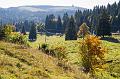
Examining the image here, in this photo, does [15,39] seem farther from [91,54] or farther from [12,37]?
[91,54]

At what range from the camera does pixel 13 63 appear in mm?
21594

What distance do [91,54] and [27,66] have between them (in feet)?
135

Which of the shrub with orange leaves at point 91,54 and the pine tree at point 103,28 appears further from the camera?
the pine tree at point 103,28

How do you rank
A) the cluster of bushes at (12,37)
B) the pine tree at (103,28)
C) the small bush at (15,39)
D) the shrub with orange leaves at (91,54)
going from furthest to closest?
the pine tree at (103,28), the shrub with orange leaves at (91,54), the cluster of bushes at (12,37), the small bush at (15,39)

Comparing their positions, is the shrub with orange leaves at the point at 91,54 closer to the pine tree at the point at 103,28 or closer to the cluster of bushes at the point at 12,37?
the cluster of bushes at the point at 12,37

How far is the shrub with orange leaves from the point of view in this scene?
199 ft

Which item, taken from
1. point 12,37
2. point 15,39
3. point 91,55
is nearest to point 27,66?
point 15,39

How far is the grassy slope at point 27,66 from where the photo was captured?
2005 cm

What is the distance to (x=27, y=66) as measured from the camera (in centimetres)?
2209

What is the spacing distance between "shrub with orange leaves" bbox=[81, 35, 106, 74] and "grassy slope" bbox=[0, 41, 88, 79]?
34047mm

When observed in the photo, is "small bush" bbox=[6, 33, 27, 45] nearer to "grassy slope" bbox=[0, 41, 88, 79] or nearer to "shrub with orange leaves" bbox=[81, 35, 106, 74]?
"grassy slope" bbox=[0, 41, 88, 79]

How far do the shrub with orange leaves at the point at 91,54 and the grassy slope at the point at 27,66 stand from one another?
34047 mm

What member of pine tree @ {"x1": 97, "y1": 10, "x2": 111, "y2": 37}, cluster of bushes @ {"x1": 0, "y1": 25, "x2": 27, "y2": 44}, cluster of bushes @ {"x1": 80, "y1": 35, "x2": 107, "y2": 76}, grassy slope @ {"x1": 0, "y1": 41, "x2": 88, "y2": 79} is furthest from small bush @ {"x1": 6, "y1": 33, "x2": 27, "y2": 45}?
pine tree @ {"x1": 97, "y1": 10, "x2": 111, "y2": 37}

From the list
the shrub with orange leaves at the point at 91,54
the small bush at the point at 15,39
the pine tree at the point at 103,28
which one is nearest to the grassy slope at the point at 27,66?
the small bush at the point at 15,39
